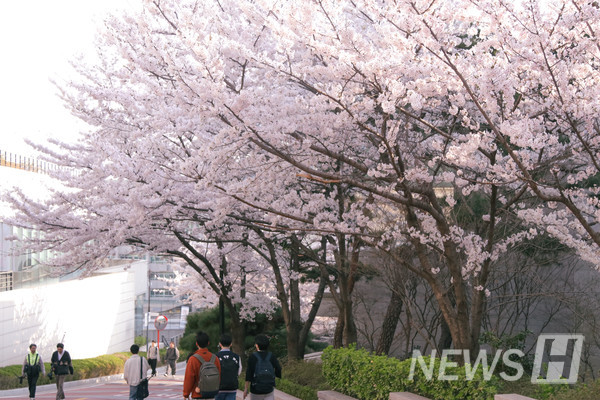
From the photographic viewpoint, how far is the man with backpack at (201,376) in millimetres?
7352

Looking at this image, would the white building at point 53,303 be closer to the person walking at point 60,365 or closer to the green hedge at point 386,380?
the person walking at point 60,365

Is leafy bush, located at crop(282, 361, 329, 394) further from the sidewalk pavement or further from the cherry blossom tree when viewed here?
the sidewalk pavement

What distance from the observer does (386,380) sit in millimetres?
9391

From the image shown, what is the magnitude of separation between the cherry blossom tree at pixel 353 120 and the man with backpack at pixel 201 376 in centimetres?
257

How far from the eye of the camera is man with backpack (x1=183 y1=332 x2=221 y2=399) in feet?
24.1

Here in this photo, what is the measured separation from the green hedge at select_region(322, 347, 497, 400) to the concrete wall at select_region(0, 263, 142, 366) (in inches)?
654

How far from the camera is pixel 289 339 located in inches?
680

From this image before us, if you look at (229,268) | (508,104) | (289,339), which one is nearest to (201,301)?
(229,268)

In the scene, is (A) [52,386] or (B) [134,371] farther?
(A) [52,386]

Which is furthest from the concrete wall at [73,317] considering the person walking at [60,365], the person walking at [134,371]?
the person walking at [134,371]

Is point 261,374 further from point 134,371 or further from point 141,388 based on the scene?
point 141,388

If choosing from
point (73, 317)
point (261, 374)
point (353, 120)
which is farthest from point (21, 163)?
point (261, 374)

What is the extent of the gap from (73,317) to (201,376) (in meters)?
26.9

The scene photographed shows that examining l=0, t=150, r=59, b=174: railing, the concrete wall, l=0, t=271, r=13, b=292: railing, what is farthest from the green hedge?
l=0, t=150, r=59, b=174: railing
